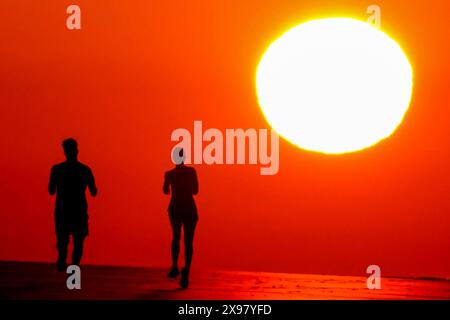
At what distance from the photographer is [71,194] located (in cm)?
986

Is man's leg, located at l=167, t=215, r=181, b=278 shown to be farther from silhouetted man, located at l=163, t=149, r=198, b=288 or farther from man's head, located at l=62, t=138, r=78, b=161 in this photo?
man's head, located at l=62, t=138, r=78, b=161

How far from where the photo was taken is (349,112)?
15.9m

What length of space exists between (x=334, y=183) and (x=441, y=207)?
6.44 ft

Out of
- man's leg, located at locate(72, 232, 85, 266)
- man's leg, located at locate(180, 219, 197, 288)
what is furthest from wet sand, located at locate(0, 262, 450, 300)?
man's leg, located at locate(72, 232, 85, 266)

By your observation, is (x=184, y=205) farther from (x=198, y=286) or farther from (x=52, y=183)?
(x=52, y=183)

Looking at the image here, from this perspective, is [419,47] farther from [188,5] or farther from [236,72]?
[188,5]

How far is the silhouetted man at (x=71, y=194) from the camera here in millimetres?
9719

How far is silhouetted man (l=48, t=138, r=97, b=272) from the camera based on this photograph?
9719 millimetres

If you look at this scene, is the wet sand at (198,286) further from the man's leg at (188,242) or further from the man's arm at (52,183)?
the man's arm at (52,183)
